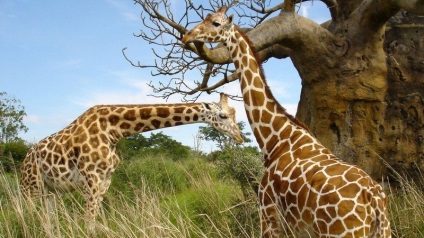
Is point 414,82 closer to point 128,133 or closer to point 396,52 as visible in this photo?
point 396,52

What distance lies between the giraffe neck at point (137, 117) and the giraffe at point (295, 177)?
1.29 m

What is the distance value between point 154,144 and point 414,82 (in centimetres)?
1380

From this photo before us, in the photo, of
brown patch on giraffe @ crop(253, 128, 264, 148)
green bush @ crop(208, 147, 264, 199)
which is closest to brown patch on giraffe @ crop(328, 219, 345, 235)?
brown patch on giraffe @ crop(253, 128, 264, 148)

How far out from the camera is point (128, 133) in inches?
239

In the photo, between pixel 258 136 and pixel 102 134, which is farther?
pixel 102 134

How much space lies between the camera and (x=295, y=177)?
3949 millimetres

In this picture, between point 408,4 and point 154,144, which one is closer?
point 408,4

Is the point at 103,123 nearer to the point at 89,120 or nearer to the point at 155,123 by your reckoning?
the point at 89,120

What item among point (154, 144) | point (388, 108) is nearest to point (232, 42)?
point (388, 108)

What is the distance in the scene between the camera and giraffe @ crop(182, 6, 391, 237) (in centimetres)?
359

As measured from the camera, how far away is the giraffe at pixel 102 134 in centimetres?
577

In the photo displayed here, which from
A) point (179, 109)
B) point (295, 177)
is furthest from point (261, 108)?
point (179, 109)

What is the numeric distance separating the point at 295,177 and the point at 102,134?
2.63 meters

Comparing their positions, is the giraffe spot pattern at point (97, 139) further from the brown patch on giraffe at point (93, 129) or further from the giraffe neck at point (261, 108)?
the giraffe neck at point (261, 108)
